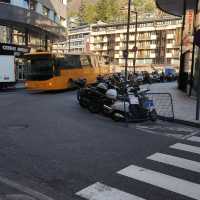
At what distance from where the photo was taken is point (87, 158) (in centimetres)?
752

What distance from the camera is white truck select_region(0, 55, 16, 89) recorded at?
28562 millimetres

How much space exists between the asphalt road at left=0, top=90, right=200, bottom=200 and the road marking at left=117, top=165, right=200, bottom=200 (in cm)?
2

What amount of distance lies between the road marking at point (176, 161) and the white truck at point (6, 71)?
22396 millimetres

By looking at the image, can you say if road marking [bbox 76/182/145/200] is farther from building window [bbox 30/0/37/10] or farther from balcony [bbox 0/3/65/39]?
building window [bbox 30/0/37/10]

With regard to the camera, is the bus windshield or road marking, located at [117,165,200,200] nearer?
road marking, located at [117,165,200,200]

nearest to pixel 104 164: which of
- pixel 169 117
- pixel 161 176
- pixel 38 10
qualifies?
pixel 161 176

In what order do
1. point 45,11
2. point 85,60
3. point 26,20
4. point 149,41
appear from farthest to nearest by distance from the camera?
1. point 149,41
2. point 45,11
3. point 26,20
4. point 85,60

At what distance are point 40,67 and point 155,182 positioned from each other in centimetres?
1886

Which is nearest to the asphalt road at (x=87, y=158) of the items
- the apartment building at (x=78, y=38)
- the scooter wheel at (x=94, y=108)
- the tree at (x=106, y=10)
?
the scooter wheel at (x=94, y=108)

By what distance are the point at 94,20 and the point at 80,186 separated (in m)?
140

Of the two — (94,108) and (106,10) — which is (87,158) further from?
(106,10)

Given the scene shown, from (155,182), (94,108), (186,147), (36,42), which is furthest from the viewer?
(36,42)

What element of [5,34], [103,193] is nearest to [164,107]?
[103,193]

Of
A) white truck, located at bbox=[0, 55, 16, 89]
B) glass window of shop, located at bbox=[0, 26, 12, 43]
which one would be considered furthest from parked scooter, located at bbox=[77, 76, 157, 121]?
glass window of shop, located at bbox=[0, 26, 12, 43]
